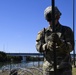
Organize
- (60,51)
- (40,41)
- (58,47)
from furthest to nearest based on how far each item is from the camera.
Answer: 1. (40,41)
2. (60,51)
3. (58,47)

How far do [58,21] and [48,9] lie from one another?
0.30 meters

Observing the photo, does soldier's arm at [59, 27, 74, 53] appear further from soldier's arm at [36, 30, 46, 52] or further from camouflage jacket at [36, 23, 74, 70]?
soldier's arm at [36, 30, 46, 52]

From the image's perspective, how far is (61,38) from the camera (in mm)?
4684

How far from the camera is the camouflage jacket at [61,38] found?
4.67 m

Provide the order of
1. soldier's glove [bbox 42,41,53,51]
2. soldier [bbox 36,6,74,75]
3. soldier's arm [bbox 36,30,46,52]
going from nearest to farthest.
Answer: soldier's glove [bbox 42,41,53,51]
soldier [bbox 36,6,74,75]
soldier's arm [bbox 36,30,46,52]

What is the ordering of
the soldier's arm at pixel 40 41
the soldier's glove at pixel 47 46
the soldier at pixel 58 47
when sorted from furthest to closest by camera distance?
the soldier's arm at pixel 40 41 → the soldier at pixel 58 47 → the soldier's glove at pixel 47 46

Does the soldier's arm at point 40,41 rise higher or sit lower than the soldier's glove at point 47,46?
higher

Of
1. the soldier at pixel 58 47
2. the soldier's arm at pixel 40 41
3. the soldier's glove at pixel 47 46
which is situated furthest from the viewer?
the soldier's arm at pixel 40 41

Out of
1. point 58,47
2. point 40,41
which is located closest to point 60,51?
point 58,47

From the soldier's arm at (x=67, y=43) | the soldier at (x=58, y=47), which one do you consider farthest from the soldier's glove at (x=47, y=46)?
the soldier's arm at (x=67, y=43)

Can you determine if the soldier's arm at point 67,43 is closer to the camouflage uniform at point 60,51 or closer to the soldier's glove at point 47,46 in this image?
the camouflage uniform at point 60,51

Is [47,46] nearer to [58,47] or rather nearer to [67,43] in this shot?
[58,47]

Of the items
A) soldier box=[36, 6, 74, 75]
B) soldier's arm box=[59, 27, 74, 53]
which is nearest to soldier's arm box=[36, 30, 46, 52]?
soldier box=[36, 6, 74, 75]

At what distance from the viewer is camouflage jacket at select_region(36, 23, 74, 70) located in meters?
4.67
